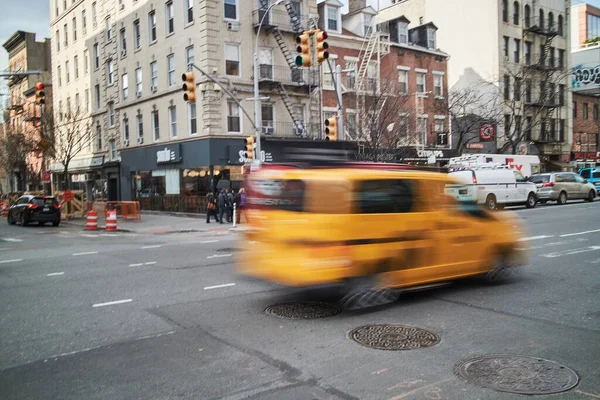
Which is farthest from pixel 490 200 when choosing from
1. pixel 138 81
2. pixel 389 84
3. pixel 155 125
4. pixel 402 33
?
pixel 138 81

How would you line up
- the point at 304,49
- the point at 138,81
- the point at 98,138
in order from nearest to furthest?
the point at 304,49, the point at 138,81, the point at 98,138

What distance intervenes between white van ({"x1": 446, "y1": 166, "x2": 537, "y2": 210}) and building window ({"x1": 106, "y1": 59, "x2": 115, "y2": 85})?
27.8 metres

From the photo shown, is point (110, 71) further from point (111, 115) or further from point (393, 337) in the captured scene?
point (393, 337)

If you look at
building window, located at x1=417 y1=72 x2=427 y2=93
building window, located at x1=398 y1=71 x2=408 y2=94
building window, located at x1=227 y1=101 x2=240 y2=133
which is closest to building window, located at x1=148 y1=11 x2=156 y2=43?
building window, located at x1=227 y1=101 x2=240 y2=133

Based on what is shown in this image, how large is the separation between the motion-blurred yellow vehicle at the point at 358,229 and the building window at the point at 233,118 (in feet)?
73.5

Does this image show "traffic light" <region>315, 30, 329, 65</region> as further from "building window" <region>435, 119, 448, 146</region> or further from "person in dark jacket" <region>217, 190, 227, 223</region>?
"building window" <region>435, 119, 448, 146</region>

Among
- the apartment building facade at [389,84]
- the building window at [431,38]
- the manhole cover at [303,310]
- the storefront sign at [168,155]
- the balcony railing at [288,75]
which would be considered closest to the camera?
the manhole cover at [303,310]

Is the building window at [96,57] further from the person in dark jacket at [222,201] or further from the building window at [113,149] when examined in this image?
the person in dark jacket at [222,201]

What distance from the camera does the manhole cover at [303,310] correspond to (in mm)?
6801

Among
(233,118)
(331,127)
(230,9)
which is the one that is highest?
(230,9)

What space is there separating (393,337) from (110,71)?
3979 centimetres

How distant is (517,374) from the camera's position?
15.2 feet

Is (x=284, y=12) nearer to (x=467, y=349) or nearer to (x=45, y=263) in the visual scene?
(x=45, y=263)

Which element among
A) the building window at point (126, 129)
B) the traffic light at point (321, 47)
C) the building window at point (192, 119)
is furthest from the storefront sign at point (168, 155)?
the traffic light at point (321, 47)
